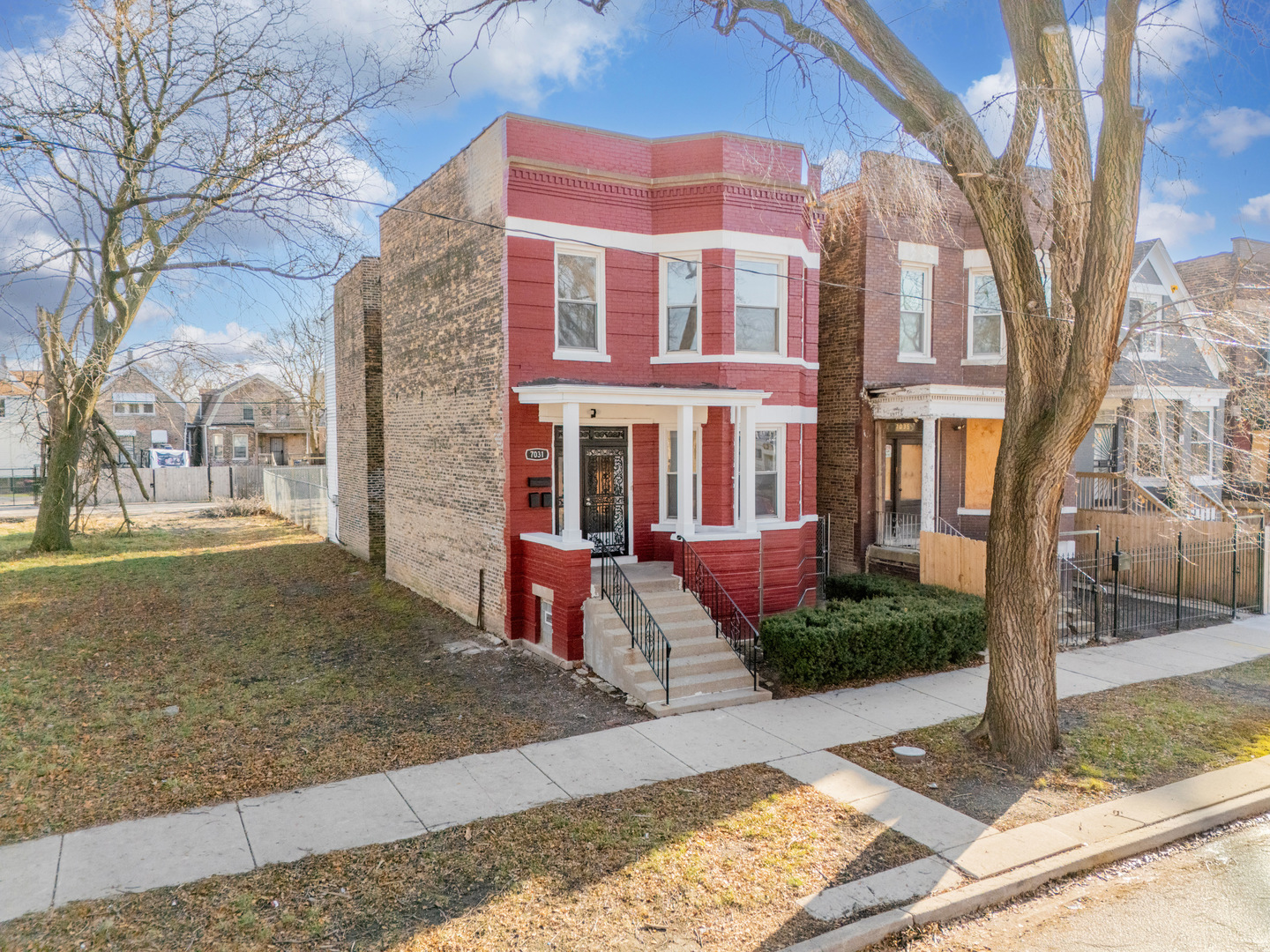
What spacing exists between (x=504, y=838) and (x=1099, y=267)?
7121mm

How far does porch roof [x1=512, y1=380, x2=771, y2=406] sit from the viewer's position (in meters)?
11.4

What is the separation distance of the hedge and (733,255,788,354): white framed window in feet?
14.9

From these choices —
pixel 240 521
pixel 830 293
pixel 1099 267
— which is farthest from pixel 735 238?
pixel 240 521

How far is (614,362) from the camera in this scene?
1291 cm

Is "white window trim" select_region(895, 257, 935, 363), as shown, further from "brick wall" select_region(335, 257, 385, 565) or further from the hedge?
"brick wall" select_region(335, 257, 385, 565)

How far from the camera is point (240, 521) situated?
101 ft

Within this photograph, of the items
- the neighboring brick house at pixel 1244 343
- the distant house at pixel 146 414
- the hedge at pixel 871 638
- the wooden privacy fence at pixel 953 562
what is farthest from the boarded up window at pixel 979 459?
the distant house at pixel 146 414

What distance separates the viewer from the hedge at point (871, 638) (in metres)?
10.2

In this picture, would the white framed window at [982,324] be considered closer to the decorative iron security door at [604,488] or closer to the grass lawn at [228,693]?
the decorative iron security door at [604,488]

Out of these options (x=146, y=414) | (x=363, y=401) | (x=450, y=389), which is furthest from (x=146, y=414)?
(x=450, y=389)

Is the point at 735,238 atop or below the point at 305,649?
atop

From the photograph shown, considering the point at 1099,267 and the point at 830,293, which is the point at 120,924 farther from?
the point at 830,293

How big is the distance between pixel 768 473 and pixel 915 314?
18.8ft

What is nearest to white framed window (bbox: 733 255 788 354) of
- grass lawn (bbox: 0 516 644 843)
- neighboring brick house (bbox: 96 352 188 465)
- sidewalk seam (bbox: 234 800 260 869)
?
grass lawn (bbox: 0 516 644 843)
